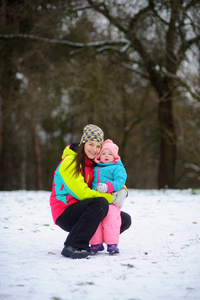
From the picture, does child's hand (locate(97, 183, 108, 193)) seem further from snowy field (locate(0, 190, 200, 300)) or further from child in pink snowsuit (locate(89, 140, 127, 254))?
snowy field (locate(0, 190, 200, 300))

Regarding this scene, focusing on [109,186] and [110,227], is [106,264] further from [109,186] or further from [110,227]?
[109,186]

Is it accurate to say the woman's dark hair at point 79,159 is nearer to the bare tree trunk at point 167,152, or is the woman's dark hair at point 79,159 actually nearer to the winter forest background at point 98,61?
the winter forest background at point 98,61

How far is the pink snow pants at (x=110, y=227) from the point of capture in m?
3.91

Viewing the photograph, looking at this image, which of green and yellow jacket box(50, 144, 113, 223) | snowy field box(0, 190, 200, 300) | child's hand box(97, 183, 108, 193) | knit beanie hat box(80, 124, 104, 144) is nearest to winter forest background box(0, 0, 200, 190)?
snowy field box(0, 190, 200, 300)

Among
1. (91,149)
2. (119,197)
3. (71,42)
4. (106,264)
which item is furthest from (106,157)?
(71,42)

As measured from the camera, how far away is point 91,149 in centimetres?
407

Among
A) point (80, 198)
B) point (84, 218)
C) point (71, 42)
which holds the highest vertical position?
point (71, 42)

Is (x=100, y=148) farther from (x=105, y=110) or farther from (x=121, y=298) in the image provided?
(x=105, y=110)

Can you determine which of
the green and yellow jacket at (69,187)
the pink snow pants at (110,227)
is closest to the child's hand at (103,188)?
the green and yellow jacket at (69,187)

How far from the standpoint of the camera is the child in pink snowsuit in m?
3.88

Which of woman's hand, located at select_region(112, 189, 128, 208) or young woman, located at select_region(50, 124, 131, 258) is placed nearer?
young woman, located at select_region(50, 124, 131, 258)

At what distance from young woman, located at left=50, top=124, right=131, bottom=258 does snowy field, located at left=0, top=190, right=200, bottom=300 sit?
23 cm

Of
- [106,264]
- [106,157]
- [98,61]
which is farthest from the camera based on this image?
[98,61]

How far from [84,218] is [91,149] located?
2.46 feet
